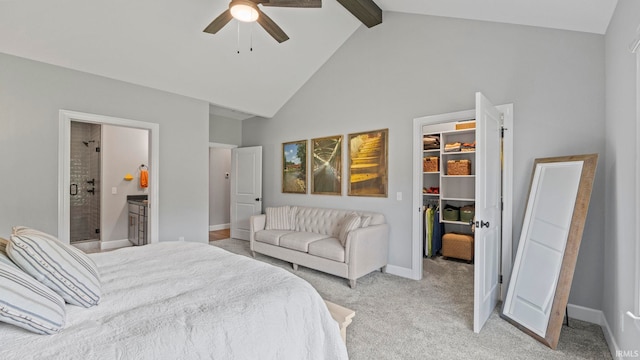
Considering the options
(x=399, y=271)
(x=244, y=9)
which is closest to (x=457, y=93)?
(x=399, y=271)

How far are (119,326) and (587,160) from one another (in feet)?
10.8

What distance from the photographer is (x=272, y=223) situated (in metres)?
4.77

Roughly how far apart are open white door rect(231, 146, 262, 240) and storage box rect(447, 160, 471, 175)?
11.4 ft

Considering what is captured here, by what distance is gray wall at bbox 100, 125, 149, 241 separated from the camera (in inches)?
204

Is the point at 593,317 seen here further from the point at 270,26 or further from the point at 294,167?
the point at 294,167

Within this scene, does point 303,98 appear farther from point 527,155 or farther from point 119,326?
point 119,326

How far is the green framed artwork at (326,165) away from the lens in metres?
4.58

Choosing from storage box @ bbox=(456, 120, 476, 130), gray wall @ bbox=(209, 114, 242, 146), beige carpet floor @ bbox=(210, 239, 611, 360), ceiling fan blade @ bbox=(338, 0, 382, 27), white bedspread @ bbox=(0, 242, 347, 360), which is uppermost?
ceiling fan blade @ bbox=(338, 0, 382, 27)

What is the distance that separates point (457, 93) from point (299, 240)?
2.71m

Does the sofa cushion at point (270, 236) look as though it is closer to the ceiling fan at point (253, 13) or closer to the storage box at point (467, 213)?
the ceiling fan at point (253, 13)

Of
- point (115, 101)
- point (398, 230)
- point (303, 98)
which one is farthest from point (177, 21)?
point (398, 230)

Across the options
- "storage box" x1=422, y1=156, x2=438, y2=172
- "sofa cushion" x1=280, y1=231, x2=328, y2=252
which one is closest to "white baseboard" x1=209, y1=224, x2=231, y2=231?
"sofa cushion" x1=280, y1=231, x2=328, y2=252

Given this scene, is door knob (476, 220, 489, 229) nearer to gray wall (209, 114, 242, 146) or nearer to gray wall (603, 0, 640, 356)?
gray wall (603, 0, 640, 356)

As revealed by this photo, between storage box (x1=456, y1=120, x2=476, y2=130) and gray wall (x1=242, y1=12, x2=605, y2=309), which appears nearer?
gray wall (x1=242, y1=12, x2=605, y2=309)
